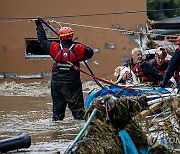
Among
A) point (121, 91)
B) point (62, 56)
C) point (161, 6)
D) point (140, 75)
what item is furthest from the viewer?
point (161, 6)

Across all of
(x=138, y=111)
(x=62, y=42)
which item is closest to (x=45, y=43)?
(x=62, y=42)

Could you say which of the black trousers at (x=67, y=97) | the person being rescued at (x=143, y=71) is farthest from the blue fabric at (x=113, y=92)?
the person being rescued at (x=143, y=71)

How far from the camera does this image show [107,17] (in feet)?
61.4

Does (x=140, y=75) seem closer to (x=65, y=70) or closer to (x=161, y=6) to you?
(x=65, y=70)

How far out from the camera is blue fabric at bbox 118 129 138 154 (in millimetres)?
6852

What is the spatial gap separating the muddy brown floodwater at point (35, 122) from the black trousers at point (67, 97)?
0.18 m

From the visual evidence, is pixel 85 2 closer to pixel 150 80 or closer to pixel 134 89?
pixel 150 80

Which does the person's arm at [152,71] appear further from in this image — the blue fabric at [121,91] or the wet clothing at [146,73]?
the blue fabric at [121,91]

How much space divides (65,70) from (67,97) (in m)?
0.52

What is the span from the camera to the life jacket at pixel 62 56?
11000 millimetres

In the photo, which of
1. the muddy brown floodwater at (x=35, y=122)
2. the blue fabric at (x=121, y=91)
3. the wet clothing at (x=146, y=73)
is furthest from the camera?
the wet clothing at (x=146, y=73)

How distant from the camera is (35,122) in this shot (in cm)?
1133

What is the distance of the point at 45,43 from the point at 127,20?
7672 mm

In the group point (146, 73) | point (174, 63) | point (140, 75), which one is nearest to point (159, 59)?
point (146, 73)
